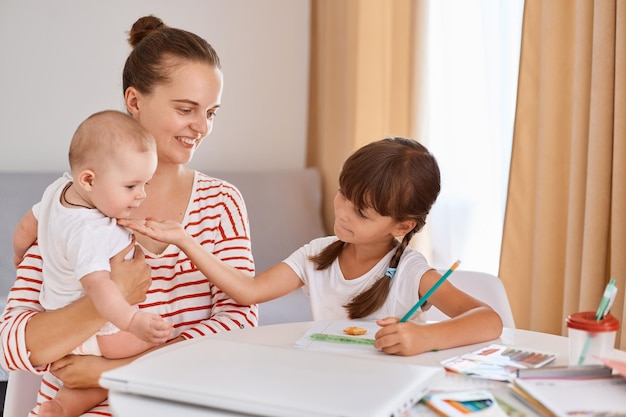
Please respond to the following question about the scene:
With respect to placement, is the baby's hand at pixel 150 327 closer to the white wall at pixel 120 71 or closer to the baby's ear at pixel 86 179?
the baby's ear at pixel 86 179

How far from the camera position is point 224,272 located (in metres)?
1.45

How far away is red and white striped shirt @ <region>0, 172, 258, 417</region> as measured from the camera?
1.38 meters

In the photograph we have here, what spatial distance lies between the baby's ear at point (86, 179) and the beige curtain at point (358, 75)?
1834 millimetres

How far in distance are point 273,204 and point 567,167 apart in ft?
4.25

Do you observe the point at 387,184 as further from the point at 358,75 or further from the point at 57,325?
the point at 358,75

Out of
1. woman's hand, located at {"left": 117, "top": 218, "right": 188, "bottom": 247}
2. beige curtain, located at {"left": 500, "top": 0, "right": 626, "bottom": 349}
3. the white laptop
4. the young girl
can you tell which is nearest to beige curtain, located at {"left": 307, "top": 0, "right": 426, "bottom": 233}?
beige curtain, located at {"left": 500, "top": 0, "right": 626, "bottom": 349}

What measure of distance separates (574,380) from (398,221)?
619 mm

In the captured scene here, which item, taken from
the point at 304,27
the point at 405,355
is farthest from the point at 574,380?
the point at 304,27

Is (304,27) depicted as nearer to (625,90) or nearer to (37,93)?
(37,93)

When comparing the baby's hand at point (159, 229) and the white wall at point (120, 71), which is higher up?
the white wall at point (120, 71)

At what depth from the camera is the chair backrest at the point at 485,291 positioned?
1.63m

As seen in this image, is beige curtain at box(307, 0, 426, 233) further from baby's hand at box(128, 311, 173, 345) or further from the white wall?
baby's hand at box(128, 311, 173, 345)

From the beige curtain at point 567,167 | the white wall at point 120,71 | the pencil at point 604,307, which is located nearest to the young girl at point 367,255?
the pencil at point 604,307

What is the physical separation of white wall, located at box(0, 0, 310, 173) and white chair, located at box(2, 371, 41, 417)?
1.80m
